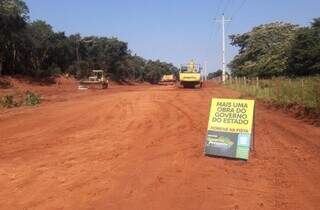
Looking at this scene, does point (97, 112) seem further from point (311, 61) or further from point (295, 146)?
point (311, 61)

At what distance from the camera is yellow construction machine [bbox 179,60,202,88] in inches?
2223

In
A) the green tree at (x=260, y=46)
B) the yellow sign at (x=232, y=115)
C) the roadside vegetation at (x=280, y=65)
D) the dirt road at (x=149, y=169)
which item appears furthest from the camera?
the green tree at (x=260, y=46)

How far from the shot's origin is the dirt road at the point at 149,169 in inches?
363

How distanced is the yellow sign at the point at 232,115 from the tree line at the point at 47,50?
50289mm

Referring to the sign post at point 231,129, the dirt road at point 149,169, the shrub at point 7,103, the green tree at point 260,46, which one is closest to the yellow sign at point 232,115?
the sign post at point 231,129

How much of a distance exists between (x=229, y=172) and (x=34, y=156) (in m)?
4.68

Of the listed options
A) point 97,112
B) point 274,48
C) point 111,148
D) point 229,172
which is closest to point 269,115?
point 97,112

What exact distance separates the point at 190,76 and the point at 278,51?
1000 inches

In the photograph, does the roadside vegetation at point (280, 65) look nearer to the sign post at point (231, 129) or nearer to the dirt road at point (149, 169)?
the dirt road at point (149, 169)

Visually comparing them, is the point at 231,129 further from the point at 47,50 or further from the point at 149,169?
the point at 47,50

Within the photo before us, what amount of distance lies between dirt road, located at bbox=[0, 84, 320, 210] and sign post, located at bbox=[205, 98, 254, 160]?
292 mm

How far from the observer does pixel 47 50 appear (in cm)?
7756

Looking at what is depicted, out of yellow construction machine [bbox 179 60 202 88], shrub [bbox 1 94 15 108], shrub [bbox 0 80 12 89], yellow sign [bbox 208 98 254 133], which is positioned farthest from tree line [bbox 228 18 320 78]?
yellow sign [bbox 208 98 254 133]

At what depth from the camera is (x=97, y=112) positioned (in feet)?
80.0
